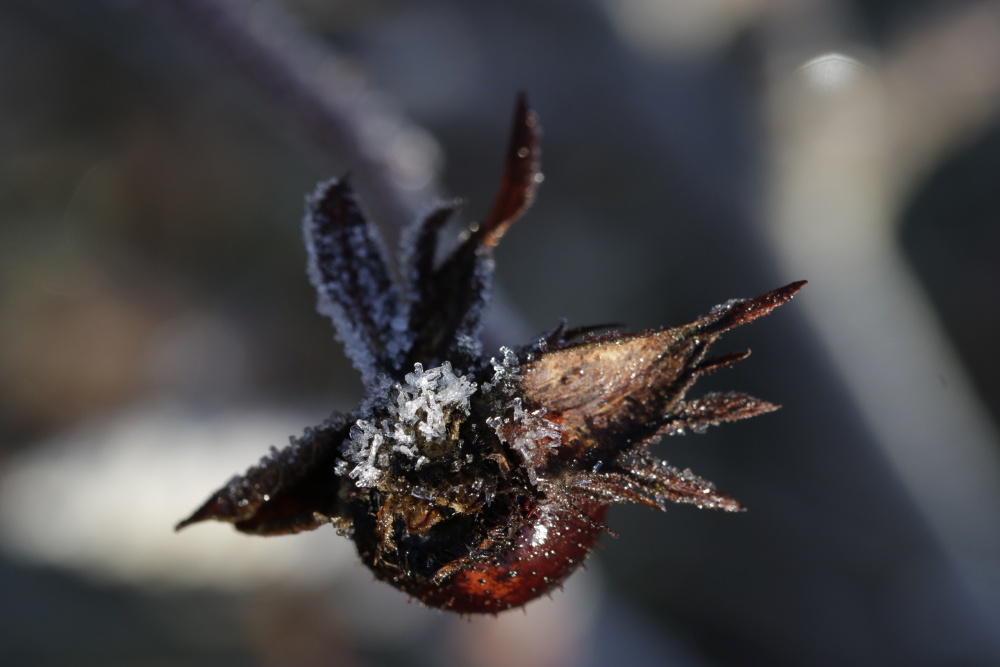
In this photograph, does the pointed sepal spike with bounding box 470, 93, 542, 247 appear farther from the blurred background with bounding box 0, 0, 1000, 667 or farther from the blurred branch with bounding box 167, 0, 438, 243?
the blurred background with bounding box 0, 0, 1000, 667

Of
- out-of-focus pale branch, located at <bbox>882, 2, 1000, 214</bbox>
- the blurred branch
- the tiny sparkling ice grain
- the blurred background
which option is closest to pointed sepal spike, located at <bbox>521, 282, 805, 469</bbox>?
the tiny sparkling ice grain

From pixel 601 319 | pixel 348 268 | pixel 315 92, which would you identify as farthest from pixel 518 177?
pixel 601 319

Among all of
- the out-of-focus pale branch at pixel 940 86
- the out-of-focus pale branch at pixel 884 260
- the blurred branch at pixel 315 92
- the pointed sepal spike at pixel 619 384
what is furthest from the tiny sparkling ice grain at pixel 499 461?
the out-of-focus pale branch at pixel 940 86

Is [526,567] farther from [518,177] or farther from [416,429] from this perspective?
[518,177]

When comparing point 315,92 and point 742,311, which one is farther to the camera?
point 315,92

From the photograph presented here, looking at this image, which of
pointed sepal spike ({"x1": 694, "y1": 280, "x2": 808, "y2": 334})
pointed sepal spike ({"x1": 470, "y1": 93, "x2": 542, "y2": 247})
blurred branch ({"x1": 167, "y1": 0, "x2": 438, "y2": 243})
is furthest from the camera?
blurred branch ({"x1": 167, "y1": 0, "x2": 438, "y2": 243})

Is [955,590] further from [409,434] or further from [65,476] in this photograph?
[65,476]

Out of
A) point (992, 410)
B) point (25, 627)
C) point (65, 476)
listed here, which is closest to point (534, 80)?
point (992, 410)
